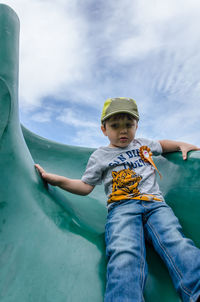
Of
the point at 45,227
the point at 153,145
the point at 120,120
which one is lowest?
the point at 45,227

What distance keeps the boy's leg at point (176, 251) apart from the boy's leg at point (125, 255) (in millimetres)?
47

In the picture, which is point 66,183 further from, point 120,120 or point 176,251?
point 176,251

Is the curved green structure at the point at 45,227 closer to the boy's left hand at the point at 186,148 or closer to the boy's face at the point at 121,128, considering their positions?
the boy's left hand at the point at 186,148

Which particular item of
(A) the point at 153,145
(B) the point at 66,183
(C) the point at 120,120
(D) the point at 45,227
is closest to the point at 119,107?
(C) the point at 120,120

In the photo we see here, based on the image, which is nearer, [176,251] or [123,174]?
[176,251]

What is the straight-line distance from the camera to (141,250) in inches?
22.9

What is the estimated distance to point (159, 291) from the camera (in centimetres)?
56

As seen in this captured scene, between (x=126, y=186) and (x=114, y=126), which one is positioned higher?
(x=114, y=126)

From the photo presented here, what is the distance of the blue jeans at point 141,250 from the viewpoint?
1.60 ft

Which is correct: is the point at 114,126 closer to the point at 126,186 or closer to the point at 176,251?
the point at 126,186

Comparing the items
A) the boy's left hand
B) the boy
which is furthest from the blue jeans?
the boy's left hand

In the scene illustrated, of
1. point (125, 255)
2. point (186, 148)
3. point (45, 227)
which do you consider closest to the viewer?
point (125, 255)

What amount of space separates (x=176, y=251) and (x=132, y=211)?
180mm

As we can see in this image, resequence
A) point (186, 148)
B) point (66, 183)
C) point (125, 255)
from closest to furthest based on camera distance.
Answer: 1. point (125, 255)
2. point (66, 183)
3. point (186, 148)
